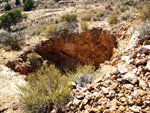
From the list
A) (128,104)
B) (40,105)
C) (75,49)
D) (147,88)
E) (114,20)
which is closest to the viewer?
(128,104)

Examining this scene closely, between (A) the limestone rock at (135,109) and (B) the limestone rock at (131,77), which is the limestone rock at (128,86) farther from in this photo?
(A) the limestone rock at (135,109)

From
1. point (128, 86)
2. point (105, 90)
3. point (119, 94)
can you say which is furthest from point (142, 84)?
point (105, 90)

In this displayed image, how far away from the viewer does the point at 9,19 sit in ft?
43.6

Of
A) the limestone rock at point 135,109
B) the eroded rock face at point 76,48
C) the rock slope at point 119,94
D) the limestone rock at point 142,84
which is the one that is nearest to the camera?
the limestone rock at point 135,109

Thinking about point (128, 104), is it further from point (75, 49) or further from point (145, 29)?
point (75, 49)

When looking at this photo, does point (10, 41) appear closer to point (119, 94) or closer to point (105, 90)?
point (105, 90)

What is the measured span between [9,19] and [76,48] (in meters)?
8.84

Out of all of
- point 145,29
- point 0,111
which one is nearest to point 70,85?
point 0,111

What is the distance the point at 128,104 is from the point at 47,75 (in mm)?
2366

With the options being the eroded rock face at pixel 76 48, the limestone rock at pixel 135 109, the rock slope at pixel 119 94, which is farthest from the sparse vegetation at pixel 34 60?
the limestone rock at pixel 135 109

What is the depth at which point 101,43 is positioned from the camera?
849 centimetres

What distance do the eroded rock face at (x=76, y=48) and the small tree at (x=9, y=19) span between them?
22.0 ft

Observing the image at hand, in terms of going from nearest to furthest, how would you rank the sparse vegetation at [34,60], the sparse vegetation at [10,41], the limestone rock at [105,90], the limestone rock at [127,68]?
the limestone rock at [105,90] < the limestone rock at [127,68] < the sparse vegetation at [34,60] < the sparse vegetation at [10,41]

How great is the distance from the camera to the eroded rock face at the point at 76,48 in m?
8.41
